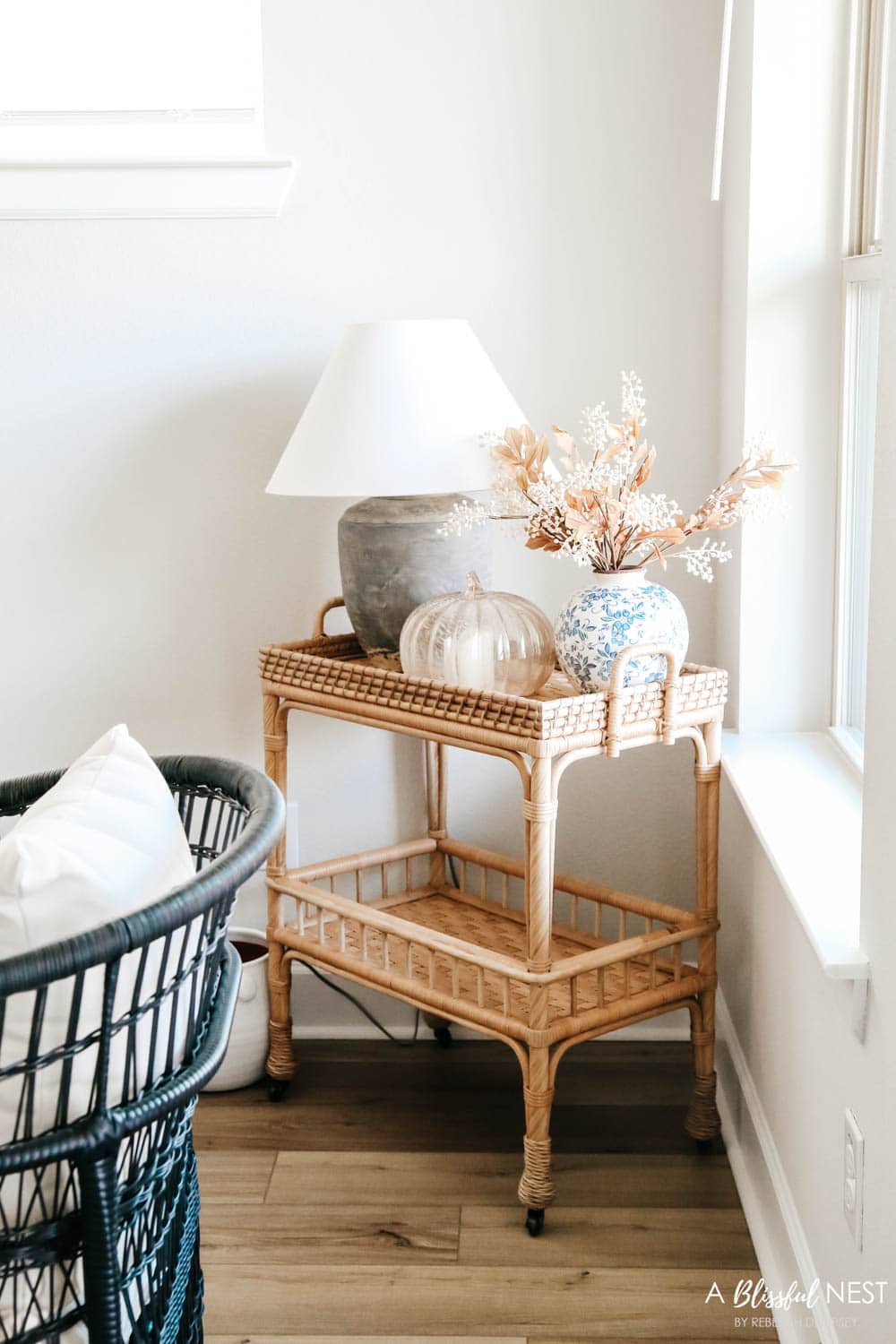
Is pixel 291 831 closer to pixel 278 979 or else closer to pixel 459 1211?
pixel 278 979

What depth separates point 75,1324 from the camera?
112 centimetres

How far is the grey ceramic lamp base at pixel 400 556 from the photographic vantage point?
208cm

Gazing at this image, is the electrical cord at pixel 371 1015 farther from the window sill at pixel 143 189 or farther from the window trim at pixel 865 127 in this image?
the window trim at pixel 865 127

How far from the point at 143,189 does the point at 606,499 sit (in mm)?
1015

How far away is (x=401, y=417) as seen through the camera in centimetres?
197

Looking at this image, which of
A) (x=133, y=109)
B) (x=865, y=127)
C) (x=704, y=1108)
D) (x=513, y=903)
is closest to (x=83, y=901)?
(x=704, y=1108)

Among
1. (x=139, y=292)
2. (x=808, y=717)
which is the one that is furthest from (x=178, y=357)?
(x=808, y=717)

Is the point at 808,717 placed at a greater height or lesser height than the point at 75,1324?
greater

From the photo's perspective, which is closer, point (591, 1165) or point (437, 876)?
point (591, 1165)

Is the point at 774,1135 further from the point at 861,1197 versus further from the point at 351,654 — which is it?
the point at 351,654

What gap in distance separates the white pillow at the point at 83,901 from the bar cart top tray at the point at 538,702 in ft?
2.04

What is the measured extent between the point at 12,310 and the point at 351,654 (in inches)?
32.7

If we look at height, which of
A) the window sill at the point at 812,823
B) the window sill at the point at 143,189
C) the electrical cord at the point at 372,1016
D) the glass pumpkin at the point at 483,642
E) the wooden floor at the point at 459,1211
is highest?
the window sill at the point at 143,189

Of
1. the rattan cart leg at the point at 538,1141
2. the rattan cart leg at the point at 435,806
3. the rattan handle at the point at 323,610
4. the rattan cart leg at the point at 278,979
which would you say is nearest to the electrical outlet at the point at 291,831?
the rattan cart leg at the point at 278,979
